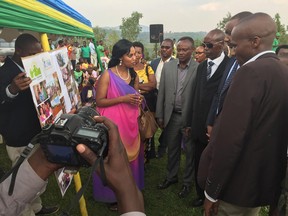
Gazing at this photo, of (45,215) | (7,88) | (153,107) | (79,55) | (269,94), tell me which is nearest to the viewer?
(269,94)

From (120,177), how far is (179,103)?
2.74 metres

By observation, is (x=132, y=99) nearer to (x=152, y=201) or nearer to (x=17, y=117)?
(x=17, y=117)

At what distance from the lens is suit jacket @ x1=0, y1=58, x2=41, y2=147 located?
2.54 metres

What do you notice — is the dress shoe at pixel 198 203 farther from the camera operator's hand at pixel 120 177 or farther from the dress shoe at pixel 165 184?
the camera operator's hand at pixel 120 177

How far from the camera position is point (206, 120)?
306 centimetres

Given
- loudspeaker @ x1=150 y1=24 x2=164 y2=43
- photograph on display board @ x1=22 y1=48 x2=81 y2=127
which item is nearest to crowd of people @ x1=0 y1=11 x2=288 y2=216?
photograph on display board @ x1=22 y1=48 x2=81 y2=127

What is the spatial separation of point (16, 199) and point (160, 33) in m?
11.8

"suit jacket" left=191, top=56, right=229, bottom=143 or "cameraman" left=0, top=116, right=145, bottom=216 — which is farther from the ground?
"cameraman" left=0, top=116, right=145, bottom=216

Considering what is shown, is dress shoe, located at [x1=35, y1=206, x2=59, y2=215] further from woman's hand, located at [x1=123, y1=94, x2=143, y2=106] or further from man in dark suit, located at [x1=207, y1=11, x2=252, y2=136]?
man in dark suit, located at [x1=207, y1=11, x2=252, y2=136]

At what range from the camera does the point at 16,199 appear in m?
1.02

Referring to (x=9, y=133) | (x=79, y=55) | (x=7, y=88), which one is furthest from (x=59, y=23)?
(x=79, y=55)

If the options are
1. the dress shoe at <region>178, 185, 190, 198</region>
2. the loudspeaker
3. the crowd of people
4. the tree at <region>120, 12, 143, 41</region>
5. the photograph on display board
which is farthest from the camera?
the tree at <region>120, 12, 143, 41</region>

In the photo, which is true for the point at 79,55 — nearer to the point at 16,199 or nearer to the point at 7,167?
the point at 7,167

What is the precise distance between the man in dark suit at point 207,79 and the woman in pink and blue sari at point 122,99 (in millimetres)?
680
